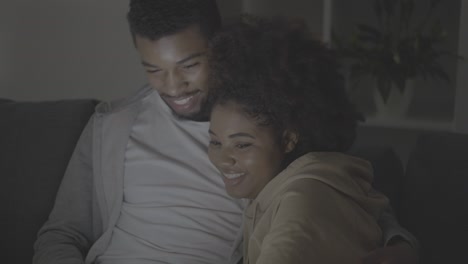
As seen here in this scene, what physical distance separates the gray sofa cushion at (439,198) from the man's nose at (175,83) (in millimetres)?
624

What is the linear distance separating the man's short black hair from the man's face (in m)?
0.01

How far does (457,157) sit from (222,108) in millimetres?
649

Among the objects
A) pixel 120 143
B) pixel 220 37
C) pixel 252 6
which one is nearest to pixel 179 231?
pixel 120 143

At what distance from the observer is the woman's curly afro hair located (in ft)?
3.09

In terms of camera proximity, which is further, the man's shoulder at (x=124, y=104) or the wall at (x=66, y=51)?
the wall at (x=66, y=51)

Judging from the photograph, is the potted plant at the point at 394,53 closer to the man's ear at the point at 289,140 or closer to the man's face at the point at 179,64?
the man's face at the point at 179,64

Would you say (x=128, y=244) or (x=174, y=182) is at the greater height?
(x=174, y=182)

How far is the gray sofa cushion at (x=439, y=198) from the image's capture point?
1271 millimetres

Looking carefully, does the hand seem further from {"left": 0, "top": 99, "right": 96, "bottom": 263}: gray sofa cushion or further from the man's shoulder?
{"left": 0, "top": 99, "right": 96, "bottom": 263}: gray sofa cushion

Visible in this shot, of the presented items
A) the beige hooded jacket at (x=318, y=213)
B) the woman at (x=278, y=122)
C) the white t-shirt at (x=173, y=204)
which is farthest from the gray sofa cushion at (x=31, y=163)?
the beige hooded jacket at (x=318, y=213)

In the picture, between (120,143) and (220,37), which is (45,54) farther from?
(220,37)

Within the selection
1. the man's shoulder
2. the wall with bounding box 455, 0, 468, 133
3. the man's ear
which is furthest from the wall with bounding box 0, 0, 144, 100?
the man's ear

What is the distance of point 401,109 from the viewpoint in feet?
6.99

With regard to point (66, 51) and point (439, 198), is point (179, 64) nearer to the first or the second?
point (439, 198)
